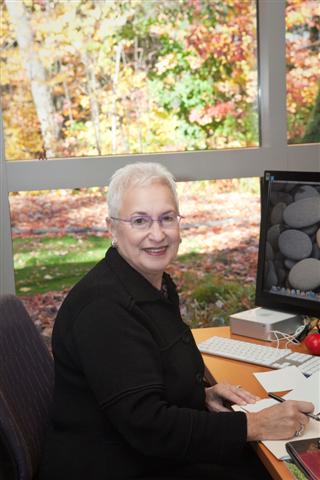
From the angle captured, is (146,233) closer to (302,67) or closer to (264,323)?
(264,323)

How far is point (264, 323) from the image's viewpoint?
2.27 m

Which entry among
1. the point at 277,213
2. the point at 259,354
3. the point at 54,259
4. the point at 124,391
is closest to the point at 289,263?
the point at 277,213

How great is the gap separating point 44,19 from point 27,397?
178 centimetres

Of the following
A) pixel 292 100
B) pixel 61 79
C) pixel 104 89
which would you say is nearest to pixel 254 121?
pixel 292 100

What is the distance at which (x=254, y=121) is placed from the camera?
325cm

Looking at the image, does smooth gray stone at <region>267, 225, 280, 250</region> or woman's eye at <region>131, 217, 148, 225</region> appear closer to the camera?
woman's eye at <region>131, 217, 148, 225</region>

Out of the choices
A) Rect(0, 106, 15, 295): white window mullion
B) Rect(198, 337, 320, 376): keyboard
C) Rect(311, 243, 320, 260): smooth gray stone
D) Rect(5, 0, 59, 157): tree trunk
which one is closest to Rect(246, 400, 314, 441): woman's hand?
Rect(198, 337, 320, 376): keyboard

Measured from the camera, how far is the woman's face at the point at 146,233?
1818 mm

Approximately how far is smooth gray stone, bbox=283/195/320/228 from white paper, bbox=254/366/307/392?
535 mm

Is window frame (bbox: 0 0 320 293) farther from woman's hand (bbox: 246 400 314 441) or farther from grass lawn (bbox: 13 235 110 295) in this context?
woman's hand (bbox: 246 400 314 441)

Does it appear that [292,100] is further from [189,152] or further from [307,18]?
[189,152]

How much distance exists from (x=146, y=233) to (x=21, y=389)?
1.83ft

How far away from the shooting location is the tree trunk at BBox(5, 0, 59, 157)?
294 centimetres

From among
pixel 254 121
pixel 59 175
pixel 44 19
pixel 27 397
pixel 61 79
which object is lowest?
pixel 27 397
